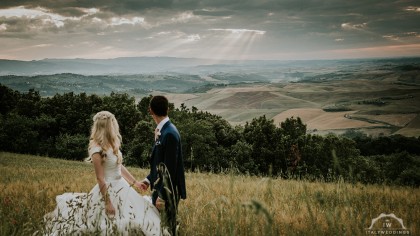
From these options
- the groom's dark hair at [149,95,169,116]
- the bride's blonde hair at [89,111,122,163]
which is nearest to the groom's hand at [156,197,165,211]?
the bride's blonde hair at [89,111,122,163]

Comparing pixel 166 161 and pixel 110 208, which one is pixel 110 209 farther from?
Result: pixel 166 161

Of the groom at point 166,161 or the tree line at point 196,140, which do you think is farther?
the tree line at point 196,140

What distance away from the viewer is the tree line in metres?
50.0

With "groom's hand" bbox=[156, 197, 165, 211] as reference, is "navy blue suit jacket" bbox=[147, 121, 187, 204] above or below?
above

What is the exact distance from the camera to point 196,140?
163 feet

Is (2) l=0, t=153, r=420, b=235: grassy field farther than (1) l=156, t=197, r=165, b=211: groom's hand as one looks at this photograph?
No

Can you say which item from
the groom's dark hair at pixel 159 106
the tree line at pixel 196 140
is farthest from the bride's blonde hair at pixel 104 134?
the tree line at pixel 196 140

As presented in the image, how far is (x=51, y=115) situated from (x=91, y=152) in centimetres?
6665

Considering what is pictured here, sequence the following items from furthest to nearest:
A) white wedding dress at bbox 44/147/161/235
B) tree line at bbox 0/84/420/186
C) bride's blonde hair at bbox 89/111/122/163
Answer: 1. tree line at bbox 0/84/420/186
2. bride's blonde hair at bbox 89/111/122/163
3. white wedding dress at bbox 44/147/161/235

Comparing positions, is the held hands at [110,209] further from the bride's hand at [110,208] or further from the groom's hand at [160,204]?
the groom's hand at [160,204]

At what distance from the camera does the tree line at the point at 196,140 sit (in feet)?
164

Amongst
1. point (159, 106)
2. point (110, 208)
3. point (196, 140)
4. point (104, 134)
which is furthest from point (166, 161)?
point (196, 140)

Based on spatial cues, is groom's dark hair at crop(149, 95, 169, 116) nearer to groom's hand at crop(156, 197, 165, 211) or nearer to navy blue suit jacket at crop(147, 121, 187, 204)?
navy blue suit jacket at crop(147, 121, 187, 204)

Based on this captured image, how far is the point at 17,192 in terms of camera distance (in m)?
7.30
